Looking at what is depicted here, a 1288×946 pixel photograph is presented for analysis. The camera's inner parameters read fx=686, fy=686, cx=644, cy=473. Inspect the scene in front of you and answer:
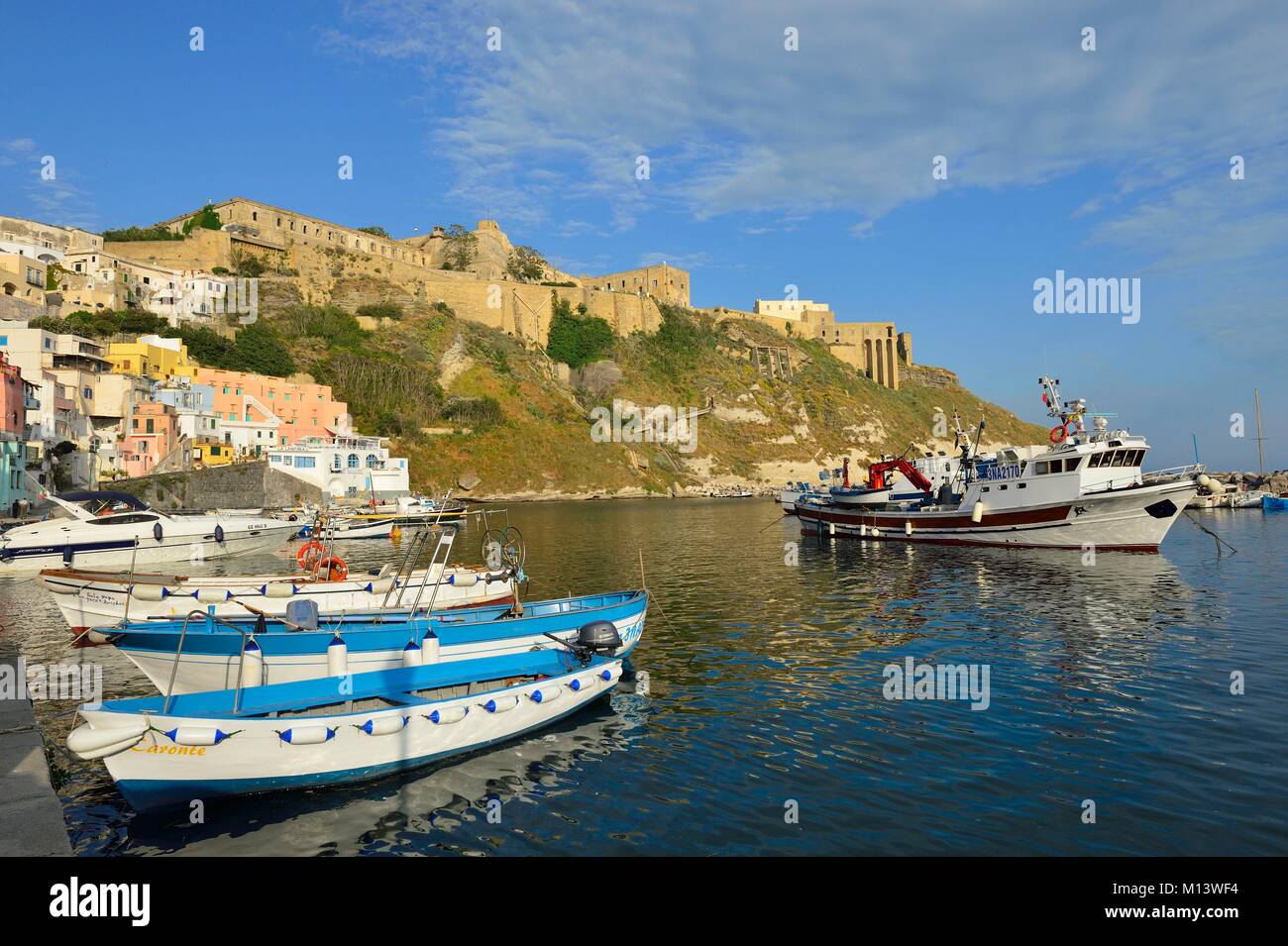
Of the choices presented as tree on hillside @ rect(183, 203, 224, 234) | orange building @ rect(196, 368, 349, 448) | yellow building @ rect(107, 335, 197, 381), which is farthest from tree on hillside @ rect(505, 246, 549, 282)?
yellow building @ rect(107, 335, 197, 381)

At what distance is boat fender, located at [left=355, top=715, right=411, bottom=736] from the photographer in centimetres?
1034

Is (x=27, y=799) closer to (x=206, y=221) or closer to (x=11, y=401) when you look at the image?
(x=11, y=401)

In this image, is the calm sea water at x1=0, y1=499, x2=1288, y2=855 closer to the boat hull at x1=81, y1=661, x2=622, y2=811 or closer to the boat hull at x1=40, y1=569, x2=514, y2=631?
the boat hull at x1=81, y1=661, x2=622, y2=811

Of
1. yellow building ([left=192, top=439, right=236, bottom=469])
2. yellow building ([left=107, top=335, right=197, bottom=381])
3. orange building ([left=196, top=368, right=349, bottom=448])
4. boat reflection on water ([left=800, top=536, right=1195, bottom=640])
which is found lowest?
boat reflection on water ([left=800, top=536, right=1195, bottom=640])

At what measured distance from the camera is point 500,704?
38.7 ft

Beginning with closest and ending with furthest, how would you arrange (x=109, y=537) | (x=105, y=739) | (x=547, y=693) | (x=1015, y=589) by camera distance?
1. (x=105, y=739)
2. (x=547, y=693)
3. (x=1015, y=589)
4. (x=109, y=537)

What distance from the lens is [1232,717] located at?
41.0 ft

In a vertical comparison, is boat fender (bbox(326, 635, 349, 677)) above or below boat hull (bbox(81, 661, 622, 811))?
above

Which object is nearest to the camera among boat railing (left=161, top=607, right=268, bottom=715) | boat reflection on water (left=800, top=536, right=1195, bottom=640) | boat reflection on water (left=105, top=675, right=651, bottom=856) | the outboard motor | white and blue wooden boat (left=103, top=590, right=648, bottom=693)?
boat reflection on water (left=105, top=675, right=651, bottom=856)

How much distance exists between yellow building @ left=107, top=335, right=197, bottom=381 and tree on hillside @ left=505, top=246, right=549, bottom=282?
71.8 metres

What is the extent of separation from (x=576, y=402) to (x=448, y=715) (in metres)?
108

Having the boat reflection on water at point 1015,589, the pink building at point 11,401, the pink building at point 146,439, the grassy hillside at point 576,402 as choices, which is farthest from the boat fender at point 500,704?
the grassy hillside at point 576,402

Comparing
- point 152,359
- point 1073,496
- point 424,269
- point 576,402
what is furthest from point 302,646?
point 424,269
